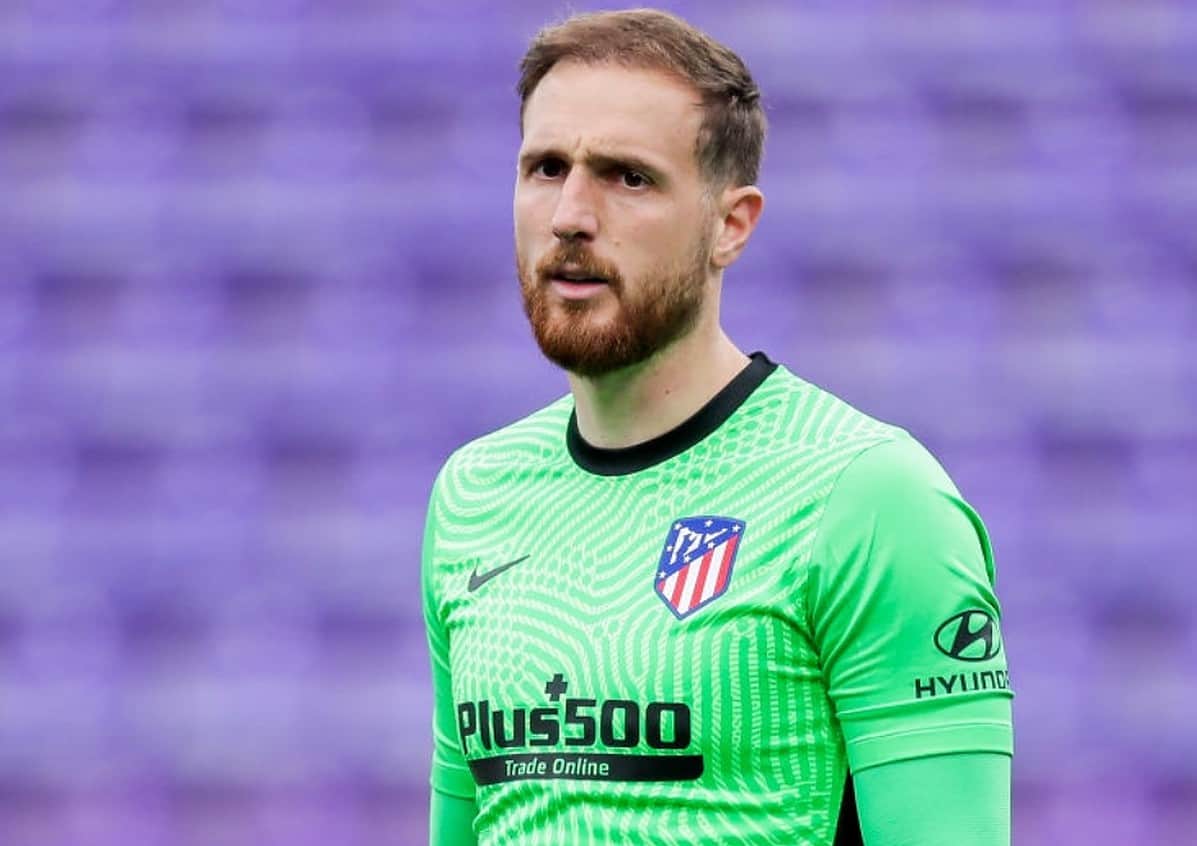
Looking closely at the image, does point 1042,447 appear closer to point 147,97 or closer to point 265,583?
point 265,583

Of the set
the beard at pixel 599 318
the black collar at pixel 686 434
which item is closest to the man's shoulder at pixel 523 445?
the black collar at pixel 686 434

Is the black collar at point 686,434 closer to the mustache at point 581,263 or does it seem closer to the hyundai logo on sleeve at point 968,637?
the mustache at point 581,263

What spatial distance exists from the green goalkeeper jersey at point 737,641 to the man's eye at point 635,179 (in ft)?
0.87

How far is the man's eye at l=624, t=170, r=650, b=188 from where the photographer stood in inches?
88.4

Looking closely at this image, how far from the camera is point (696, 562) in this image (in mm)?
2189

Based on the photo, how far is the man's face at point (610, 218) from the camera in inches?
87.7

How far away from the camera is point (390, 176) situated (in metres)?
7.93

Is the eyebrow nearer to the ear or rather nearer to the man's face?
the man's face

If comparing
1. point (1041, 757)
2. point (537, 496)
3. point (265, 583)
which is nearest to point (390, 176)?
point (265, 583)

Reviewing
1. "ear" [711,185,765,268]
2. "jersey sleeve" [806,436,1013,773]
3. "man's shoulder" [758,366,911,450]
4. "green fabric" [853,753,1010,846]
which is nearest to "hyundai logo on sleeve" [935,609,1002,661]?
"jersey sleeve" [806,436,1013,773]

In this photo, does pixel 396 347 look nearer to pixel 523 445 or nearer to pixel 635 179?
A: pixel 523 445

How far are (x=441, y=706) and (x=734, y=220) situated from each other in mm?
705

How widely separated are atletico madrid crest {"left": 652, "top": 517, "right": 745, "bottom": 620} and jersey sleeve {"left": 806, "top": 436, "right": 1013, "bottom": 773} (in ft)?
0.35

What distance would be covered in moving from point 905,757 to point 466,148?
615cm
